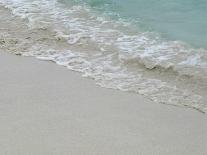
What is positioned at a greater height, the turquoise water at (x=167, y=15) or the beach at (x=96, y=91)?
the turquoise water at (x=167, y=15)

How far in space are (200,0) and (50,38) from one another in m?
2.33

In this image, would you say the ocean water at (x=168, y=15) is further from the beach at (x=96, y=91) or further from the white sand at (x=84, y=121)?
the white sand at (x=84, y=121)

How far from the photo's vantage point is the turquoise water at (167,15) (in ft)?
19.0

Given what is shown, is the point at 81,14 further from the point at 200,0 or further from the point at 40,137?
the point at 40,137

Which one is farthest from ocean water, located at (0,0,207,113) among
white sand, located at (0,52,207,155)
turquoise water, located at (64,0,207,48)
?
white sand, located at (0,52,207,155)

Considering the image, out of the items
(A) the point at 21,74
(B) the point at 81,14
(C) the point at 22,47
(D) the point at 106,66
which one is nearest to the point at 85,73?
(D) the point at 106,66

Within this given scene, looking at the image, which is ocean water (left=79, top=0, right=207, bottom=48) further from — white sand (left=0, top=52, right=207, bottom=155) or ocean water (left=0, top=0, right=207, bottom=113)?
white sand (left=0, top=52, right=207, bottom=155)

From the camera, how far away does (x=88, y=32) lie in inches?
A: 230

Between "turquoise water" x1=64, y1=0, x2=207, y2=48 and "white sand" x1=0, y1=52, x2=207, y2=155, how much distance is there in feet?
5.25

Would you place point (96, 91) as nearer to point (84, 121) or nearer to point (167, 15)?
point (84, 121)

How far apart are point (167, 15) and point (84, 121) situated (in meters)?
3.06

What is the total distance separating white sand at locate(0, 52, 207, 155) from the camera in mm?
3471

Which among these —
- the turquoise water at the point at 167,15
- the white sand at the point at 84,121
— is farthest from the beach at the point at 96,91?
the turquoise water at the point at 167,15

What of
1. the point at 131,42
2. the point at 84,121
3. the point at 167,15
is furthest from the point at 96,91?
the point at 167,15
